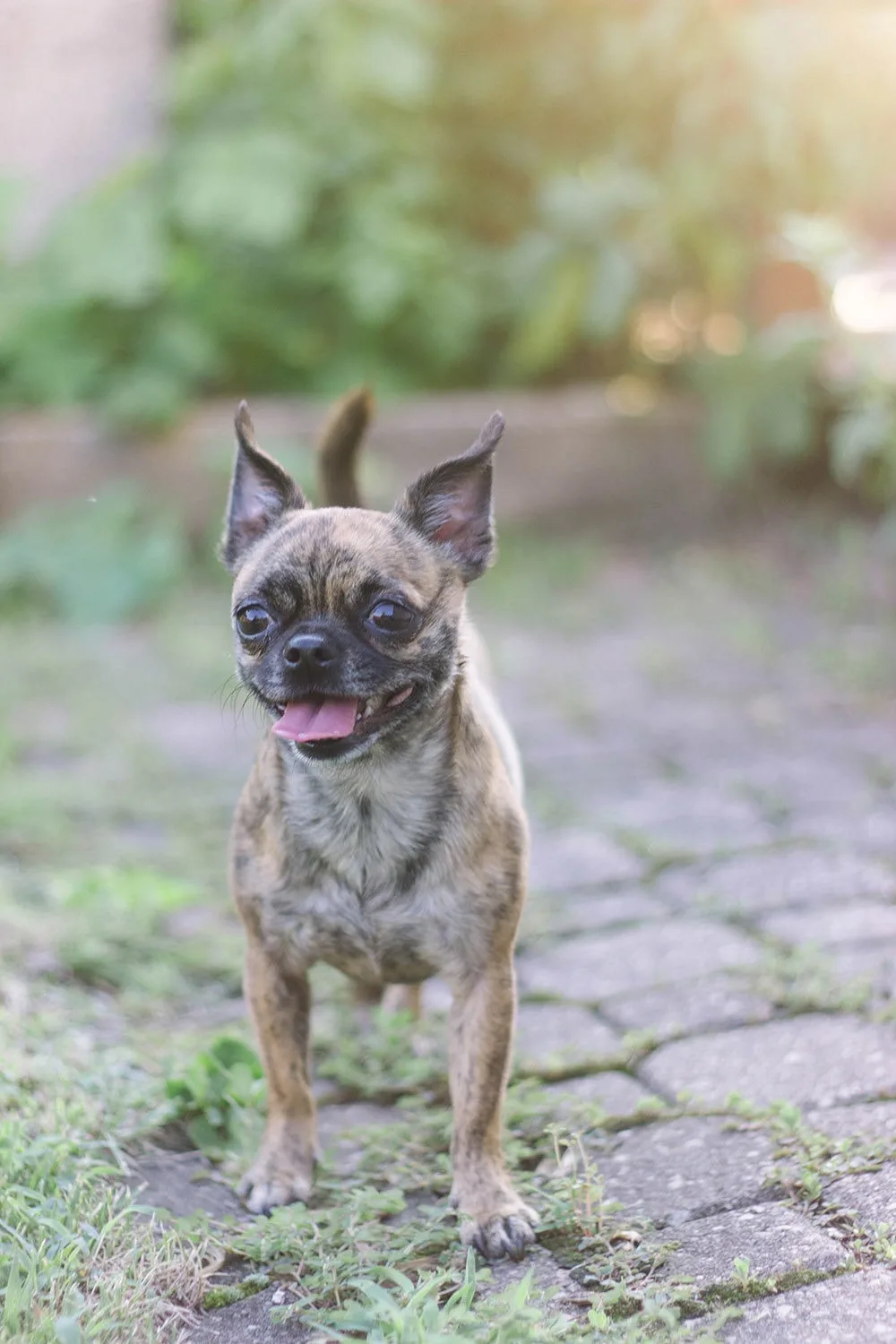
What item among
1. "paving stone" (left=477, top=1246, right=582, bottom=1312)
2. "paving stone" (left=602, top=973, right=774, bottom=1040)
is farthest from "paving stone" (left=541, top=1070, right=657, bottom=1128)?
"paving stone" (left=477, top=1246, right=582, bottom=1312)

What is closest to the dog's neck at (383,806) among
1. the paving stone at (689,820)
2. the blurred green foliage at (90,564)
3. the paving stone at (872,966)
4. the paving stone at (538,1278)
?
the paving stone at (538,1278)

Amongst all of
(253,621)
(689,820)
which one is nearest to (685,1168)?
(253,621)

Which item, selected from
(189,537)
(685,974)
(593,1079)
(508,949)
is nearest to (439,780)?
(508,949)

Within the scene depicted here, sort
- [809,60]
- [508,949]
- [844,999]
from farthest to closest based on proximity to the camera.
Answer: [809,60] < [844,999] < [508,949]

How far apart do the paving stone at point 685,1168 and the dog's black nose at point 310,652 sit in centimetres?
105

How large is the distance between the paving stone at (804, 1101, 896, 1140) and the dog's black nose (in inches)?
49.9

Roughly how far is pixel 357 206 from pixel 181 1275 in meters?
6.95

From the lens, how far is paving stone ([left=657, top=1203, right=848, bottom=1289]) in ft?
7.74

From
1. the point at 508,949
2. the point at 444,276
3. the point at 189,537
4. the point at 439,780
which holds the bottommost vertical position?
the point at 189,537

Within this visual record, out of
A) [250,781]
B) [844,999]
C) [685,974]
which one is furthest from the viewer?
[685,974]

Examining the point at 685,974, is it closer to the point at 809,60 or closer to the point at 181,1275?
the point at 181,1275

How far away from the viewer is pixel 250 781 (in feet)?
9.75

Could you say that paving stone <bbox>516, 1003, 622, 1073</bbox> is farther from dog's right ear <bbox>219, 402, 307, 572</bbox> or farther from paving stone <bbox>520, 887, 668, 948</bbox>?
dog's right ear <bbox>219, 402, 307, 572</bbox>

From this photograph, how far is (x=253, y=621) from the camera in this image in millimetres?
2658
